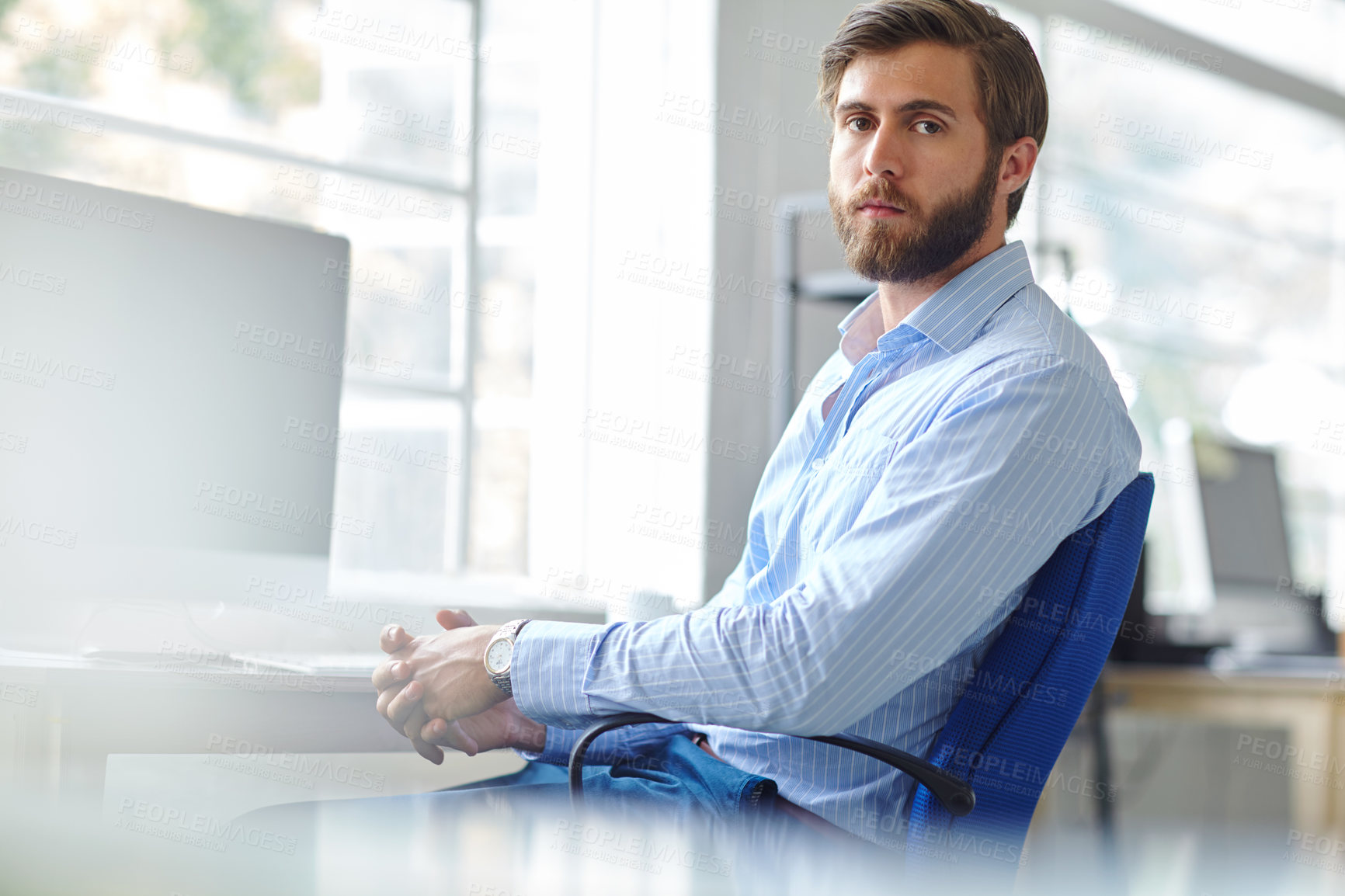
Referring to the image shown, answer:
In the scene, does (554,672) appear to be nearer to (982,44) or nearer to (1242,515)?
(982,44)

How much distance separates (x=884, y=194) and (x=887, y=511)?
52 centimetres

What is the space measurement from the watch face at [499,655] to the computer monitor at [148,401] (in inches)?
19.3

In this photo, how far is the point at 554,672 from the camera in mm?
1246

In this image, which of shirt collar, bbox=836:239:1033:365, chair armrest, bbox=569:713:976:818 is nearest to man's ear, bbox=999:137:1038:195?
shirt collar, bbox=836:239:1033:365

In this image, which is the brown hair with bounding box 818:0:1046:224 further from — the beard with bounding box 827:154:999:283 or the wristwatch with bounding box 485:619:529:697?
the wristwatch with bounding box 485:619:529:697

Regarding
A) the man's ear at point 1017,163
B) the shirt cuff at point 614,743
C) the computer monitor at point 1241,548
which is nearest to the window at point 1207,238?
the computer monitor at point 1241,548

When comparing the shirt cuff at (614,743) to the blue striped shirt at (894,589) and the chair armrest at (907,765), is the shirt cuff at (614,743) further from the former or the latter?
the chair armrest at (907,765)

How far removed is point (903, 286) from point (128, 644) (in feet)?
3.79

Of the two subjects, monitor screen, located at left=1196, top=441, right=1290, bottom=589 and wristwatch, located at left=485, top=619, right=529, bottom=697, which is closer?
wristwatch, located at left=485, top=619, right=529, bottom=697

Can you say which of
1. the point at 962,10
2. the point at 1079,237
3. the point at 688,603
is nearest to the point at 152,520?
the point at 962,10

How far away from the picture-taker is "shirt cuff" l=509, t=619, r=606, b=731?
1.24 metres

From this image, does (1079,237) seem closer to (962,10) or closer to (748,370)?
(748,370)

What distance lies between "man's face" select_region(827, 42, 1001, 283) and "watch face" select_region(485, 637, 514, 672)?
663mm

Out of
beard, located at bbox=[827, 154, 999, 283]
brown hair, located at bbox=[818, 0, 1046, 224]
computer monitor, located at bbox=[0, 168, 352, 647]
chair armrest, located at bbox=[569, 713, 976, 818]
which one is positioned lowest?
chair armrest, located at bbox=[569, 713, 976, 818]
